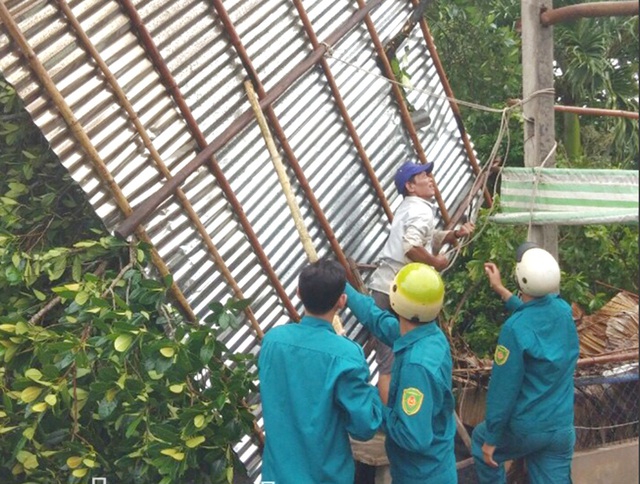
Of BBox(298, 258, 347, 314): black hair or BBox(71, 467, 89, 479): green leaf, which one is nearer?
BBox(298, 258, 347, 314): black hair

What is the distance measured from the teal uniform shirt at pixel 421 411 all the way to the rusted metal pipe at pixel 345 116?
2087mm

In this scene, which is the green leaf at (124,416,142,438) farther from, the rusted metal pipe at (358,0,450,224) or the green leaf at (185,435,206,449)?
the rusted metal pipe at (358,0,450,224)

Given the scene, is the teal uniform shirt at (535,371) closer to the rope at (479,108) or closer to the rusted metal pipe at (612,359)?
the rusted metal pipe at (612,359)

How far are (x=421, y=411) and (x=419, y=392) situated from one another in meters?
0.08

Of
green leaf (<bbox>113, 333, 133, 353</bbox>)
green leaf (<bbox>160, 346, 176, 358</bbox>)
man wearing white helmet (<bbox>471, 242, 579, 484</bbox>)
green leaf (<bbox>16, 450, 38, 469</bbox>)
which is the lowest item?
man wearing white helmet (<bbox>471, 242, 579, 484</bbox>)

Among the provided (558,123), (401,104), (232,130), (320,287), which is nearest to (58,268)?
(232,130)

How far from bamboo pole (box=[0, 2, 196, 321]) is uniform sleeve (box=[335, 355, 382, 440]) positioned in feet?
4.33

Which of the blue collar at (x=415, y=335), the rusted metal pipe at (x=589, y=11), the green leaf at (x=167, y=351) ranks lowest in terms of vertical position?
the blue collar at (x=415, y=335)

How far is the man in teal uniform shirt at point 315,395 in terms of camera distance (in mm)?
3771

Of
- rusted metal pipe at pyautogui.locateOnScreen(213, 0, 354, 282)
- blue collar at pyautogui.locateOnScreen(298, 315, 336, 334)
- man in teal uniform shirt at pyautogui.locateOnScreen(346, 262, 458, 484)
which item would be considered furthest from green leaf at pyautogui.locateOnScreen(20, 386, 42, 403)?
rusted metal pipe at pyautogui.locateOnScreen(213, 0, 354, 282)

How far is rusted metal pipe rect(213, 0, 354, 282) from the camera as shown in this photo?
5297 mm

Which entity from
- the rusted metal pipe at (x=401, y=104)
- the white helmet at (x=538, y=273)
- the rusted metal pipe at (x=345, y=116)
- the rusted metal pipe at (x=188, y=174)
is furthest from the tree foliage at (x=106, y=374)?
the rusted metal pipe at (x=401, y=104)

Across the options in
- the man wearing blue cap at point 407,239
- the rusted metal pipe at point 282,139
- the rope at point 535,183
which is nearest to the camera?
the rope at point 535,183

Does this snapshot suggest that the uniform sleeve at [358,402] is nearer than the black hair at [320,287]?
Yes
